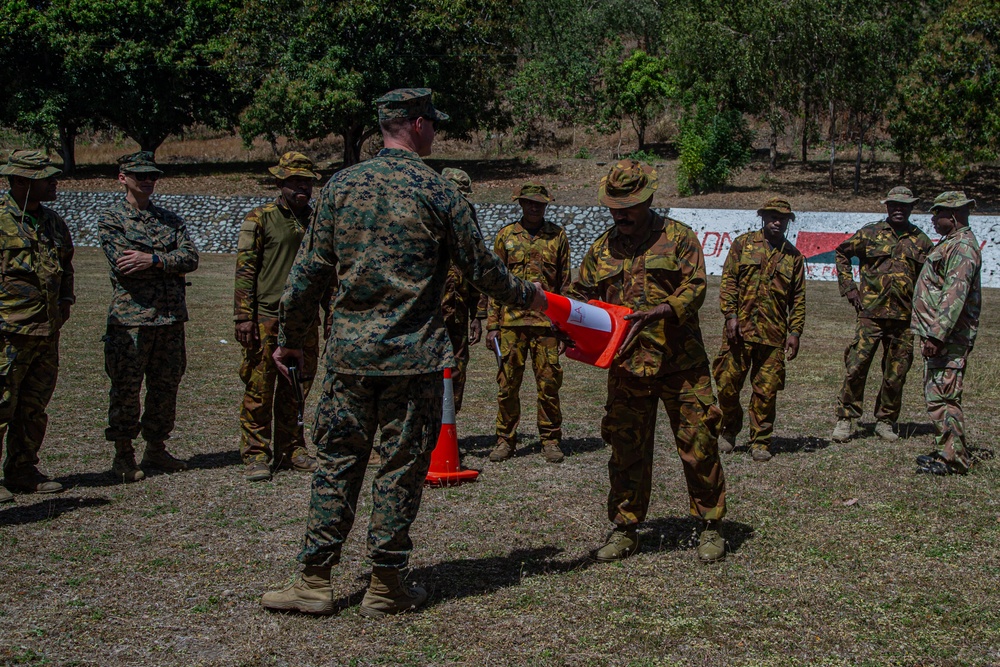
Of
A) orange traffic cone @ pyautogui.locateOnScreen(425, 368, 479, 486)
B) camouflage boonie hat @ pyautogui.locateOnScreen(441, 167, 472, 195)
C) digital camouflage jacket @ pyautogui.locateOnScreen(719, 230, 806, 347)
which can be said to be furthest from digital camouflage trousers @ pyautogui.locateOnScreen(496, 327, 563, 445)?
digital camouflage jacket @ pyautogui.locateOnScreen(719, 230, 806, 347)

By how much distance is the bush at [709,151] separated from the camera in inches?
1463

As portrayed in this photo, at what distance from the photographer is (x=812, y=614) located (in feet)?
15.2

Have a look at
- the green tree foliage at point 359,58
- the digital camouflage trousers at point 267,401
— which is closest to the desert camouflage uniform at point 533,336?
the digital camouflage trousers at point 267,401

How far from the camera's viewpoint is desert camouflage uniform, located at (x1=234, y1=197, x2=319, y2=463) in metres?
7.14

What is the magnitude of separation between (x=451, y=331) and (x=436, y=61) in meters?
35.1

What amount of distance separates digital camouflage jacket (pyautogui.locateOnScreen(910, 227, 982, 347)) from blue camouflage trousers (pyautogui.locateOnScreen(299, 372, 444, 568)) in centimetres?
454

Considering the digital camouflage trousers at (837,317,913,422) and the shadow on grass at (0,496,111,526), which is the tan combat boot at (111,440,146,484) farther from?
the digital camouflage trousers at (837,317,913,422)

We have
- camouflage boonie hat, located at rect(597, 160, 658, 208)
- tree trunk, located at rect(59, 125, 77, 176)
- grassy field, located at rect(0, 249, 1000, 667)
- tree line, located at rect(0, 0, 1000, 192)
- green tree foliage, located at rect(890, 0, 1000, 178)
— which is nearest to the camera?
grassy field, located at rect(0, 249, 1000, 667)

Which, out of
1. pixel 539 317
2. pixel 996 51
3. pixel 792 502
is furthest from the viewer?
pixel 996 51

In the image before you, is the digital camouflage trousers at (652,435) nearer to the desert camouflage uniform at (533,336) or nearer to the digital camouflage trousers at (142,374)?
the desert camouflage uniform at (533,336)

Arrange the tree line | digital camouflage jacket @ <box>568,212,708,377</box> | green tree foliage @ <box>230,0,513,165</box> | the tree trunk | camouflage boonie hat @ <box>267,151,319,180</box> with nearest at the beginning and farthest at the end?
digital camouflage jacket @ <box>568,212,708,377</box> → camouflage boonie hat @ <box>267,151,319,180</box> → the tree line → green tree foliage @ <box>230,0,513,165</box> → the tree trunk

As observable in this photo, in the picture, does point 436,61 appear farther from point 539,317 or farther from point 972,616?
point 972,616

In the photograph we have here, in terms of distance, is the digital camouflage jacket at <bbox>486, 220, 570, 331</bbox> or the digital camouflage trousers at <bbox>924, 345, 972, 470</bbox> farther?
the digital camouflage jacket at <bbox>486, 220, 570, 331</bbox>

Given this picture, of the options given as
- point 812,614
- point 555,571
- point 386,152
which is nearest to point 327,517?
point 555,571
